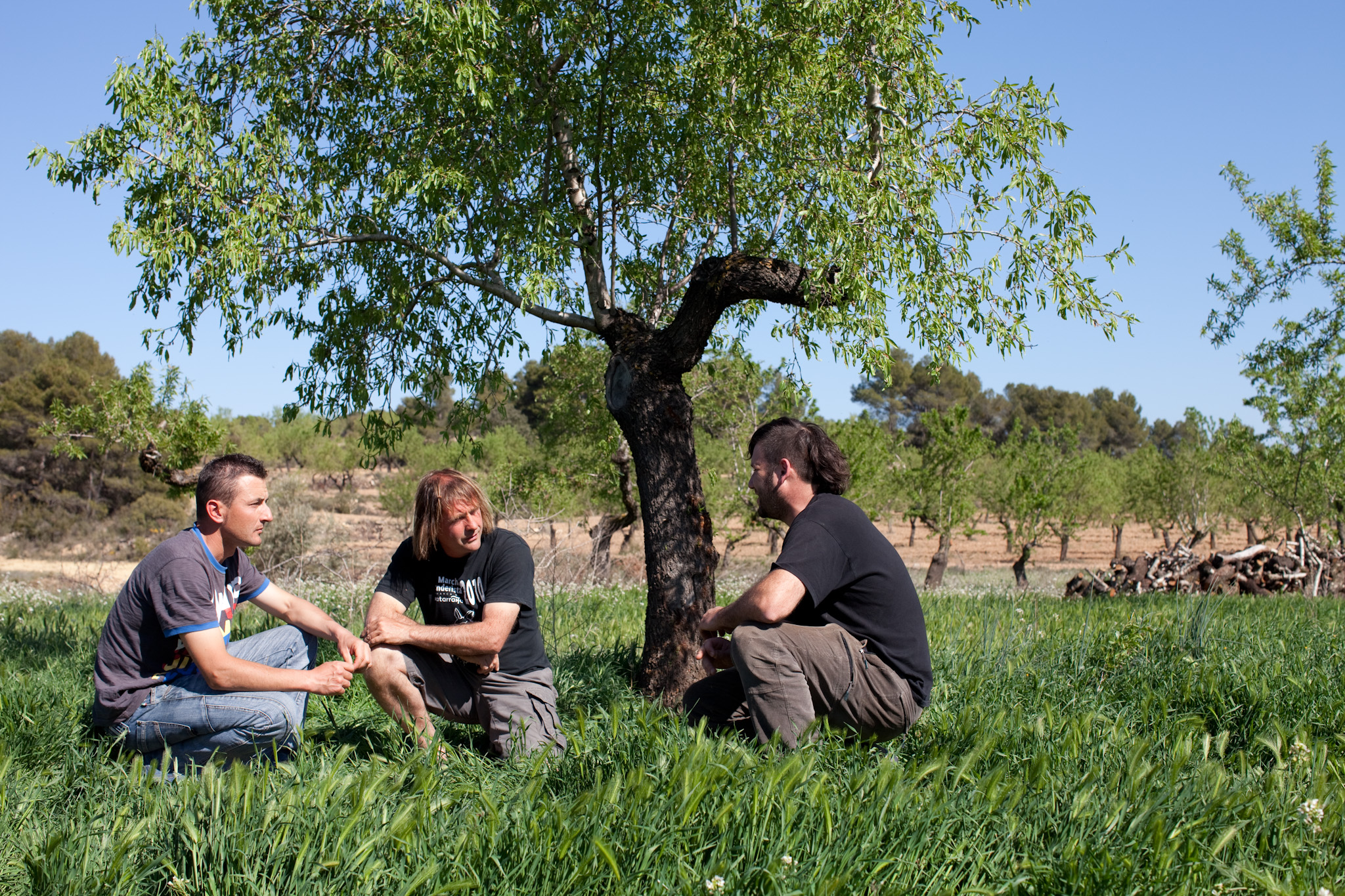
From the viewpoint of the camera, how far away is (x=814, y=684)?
3.31m

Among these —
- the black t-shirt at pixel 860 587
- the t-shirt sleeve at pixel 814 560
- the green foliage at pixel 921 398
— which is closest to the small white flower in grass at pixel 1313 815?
the black t-shirt at pixel 860 587

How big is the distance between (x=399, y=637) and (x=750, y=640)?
5.06 ft

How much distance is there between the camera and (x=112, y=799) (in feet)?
9.63

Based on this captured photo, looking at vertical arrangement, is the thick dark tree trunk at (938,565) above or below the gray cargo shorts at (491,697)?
below

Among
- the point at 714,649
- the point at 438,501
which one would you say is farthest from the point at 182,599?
the point at 714,649

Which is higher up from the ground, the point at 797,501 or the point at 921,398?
the point at 921,398

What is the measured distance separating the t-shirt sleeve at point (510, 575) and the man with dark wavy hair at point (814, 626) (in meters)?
0.86

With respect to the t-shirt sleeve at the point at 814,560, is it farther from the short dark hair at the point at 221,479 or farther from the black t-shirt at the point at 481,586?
the short dark hair at the point at 221,479

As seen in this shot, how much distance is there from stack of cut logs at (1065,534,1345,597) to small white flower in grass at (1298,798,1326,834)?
31.8ft

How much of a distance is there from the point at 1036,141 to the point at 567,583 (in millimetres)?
8057

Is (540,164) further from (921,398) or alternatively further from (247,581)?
(921,398)

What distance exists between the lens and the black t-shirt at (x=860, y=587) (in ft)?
11.0

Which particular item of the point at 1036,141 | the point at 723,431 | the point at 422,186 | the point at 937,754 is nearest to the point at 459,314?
the point at 422,186

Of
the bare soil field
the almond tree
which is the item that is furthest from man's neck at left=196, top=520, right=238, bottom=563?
the almond tree
